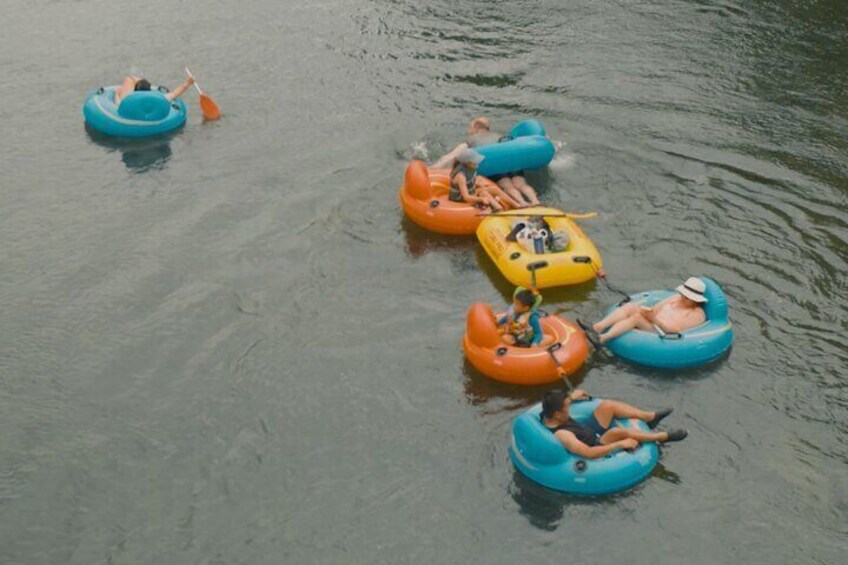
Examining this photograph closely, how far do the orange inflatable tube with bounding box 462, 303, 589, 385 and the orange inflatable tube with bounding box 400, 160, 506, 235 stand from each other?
293cm

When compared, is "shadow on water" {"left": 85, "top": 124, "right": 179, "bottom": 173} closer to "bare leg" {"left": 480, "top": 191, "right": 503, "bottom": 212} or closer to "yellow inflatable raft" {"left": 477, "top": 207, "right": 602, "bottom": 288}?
"bare leg" {"left": 480, "top": 191, "right": 503, "bottom": 212}

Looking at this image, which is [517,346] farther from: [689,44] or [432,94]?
[689,44]

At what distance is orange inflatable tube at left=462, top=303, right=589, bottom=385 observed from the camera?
37.5 ft

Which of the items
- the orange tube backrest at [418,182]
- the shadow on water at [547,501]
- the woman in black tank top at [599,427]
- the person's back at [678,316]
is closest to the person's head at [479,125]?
the orange tube backrest at [418,182]

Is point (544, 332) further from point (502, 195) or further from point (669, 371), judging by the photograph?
point (502, 195)

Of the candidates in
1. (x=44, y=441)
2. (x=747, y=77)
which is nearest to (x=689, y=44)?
(x=747, y=77)

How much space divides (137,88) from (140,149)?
122 cm

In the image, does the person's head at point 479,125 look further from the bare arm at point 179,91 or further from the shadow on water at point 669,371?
the bare arm at point 179,91

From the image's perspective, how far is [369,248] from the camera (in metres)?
14.5

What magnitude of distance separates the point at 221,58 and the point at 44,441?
38.0 ft

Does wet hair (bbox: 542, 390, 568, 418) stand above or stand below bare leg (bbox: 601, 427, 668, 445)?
above

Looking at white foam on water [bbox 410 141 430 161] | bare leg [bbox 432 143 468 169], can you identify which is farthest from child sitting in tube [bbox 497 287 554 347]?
white foam on water [bbox 410 141 430 161]

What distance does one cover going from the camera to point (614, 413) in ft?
34.5

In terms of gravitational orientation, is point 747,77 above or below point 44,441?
above
